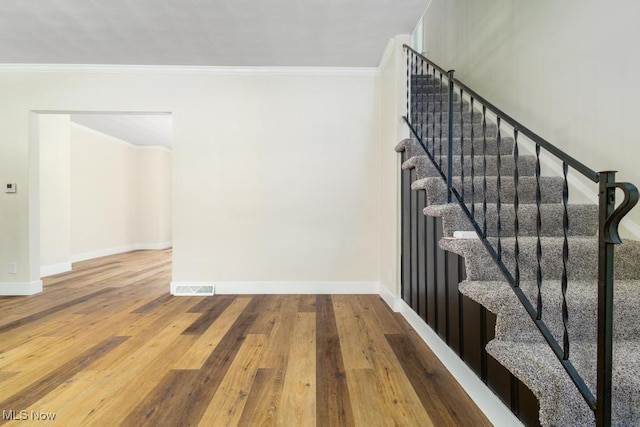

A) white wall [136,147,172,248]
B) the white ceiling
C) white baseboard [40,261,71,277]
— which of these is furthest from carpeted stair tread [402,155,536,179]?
white wall [136,147,172,248]

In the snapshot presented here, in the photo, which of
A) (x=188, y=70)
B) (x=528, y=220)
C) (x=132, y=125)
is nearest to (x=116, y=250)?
(x=132, y=125)

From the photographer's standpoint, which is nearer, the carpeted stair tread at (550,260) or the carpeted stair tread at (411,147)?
the carpeted stair tread at (550,260)

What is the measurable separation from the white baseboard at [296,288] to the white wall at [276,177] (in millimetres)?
73

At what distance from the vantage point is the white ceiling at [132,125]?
5.65m

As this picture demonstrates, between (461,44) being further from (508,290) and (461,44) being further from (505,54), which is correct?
(508,290)

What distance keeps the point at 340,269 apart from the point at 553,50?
273 centimetres

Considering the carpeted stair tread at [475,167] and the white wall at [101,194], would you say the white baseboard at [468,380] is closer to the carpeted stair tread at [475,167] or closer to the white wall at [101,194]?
the carpeted stair tread at [475,167]

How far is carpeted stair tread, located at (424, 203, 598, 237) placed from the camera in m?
1.89

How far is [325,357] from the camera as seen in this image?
6.73 feet

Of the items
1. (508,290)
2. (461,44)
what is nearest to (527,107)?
(461,44)

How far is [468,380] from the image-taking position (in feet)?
5.42

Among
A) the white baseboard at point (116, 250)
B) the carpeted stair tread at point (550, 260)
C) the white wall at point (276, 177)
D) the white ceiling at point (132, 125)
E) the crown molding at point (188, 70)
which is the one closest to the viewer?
the carpeted stair tread at point (550, 260)

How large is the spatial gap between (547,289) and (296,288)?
8.58ft

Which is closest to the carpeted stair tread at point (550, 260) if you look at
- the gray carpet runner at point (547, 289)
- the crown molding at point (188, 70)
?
the gray carpet runner at point (547, 289)
